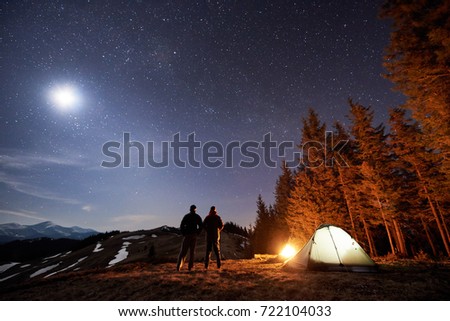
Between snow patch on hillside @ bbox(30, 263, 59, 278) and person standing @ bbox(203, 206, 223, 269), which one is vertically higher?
person standing @ bbox(203, 206, 223, 269)

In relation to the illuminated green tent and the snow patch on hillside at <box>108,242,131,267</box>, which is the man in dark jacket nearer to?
the illuminated green tent

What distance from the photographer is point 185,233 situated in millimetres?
9344

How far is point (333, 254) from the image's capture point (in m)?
8.98

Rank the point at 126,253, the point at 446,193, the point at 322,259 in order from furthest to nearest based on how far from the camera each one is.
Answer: the point at 126,253, the point at 446,193, the point at 322,259

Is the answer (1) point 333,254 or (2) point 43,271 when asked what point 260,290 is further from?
(2) point 43,271

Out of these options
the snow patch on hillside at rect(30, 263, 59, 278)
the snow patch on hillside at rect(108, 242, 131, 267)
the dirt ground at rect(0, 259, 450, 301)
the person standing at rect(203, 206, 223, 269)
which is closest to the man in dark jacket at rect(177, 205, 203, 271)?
the person standing at rect(203, 206, 223, 269)

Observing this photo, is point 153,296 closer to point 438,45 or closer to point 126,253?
point 438,45

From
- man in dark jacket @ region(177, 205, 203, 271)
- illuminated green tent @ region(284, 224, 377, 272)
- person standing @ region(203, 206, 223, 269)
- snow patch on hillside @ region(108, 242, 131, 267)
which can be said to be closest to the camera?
illuminated green tent @ region(284, 224, 377, 272)

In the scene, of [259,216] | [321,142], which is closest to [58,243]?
[259,216]

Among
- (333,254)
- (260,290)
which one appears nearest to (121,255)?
(333,254)

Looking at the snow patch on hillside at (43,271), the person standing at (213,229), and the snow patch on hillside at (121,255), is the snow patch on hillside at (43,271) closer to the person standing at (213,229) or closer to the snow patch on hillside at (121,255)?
the snow patch on hillside at (121,255)

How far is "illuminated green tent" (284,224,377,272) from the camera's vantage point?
8.55 meters

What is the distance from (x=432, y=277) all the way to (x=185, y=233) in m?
8.37

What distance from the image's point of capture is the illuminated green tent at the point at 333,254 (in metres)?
8.55
